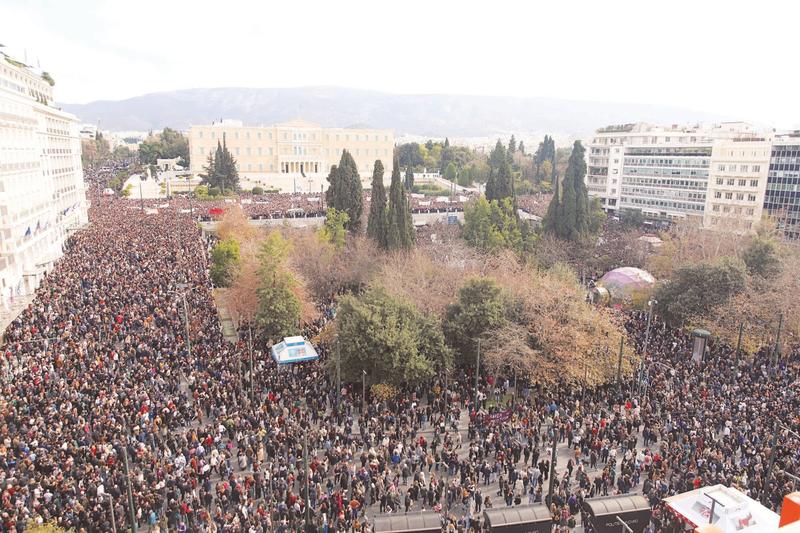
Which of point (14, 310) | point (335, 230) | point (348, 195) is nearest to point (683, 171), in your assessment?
point (348, 195)

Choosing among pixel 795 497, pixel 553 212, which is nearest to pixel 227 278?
pixel 553 212

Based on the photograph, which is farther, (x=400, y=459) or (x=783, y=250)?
(x=783, y=250)

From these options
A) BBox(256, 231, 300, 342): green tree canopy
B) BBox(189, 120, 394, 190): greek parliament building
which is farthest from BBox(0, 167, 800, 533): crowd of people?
BBox(189, 120, 394, 190): greek parliament building

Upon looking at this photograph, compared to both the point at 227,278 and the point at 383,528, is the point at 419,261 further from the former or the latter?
the point at 383,528

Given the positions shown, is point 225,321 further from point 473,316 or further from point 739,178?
point 739,178

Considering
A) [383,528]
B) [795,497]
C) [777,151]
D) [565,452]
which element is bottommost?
[565,452]
